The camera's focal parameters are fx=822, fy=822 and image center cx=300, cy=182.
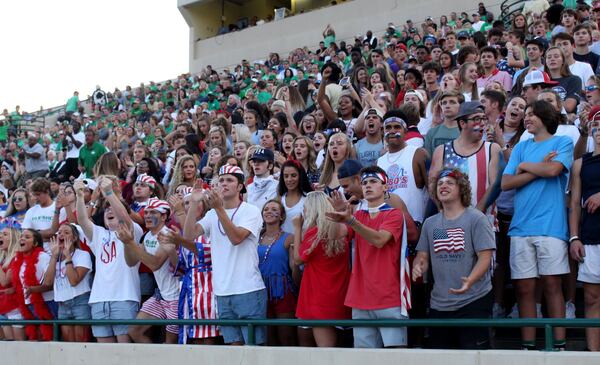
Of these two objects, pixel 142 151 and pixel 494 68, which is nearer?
pixel 494 68

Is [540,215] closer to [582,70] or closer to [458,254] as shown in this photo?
[458,254]

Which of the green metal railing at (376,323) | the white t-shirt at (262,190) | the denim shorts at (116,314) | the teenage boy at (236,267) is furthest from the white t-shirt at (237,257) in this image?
the denim shorts at (116,314)

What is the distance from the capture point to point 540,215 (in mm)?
6051

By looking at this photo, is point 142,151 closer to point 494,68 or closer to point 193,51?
point 494,68

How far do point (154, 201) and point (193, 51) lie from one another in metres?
27.4

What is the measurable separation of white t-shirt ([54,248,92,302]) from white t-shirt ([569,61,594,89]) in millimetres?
5832

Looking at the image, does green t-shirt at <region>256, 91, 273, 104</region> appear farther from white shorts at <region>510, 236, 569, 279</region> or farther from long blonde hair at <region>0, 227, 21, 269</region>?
white shorts at <region>510, 236, 569, 279</region>

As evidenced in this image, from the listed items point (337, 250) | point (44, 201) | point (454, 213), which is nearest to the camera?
point (454, 213)

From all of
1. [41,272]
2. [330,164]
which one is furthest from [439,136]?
[41,272]

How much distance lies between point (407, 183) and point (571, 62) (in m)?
3.77

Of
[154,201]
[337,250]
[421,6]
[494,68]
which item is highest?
[421,6]

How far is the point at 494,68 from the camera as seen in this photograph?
33.9 ft

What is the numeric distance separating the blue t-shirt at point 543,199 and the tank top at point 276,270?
76.0 inches

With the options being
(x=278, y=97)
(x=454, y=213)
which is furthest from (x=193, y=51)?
(x=454, y=213)
